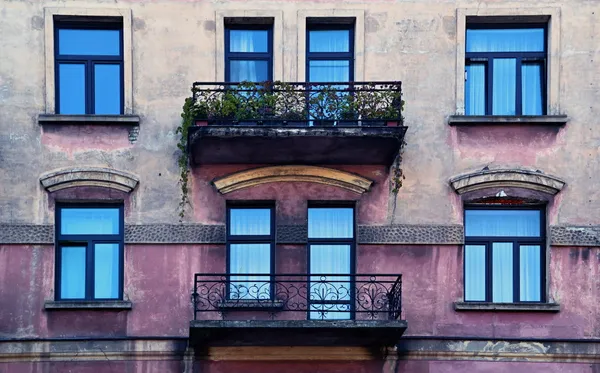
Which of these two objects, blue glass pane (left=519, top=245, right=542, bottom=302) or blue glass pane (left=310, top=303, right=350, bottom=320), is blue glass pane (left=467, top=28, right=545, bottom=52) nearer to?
blue glass pane (left=519, top=245, right=542, bottom=302)

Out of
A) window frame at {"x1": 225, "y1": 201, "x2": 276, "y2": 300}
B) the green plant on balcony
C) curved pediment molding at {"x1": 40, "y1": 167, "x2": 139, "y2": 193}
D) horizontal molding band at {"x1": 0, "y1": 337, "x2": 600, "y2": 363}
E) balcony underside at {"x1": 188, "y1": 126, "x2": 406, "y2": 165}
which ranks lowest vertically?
horizontal molding band at {"x1": 0, "y1": 337, "x2": 600, "y2": 363}

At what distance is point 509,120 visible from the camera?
18.9 m

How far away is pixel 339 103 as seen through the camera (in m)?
18.4

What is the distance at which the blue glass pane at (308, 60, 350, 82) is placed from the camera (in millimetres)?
19438

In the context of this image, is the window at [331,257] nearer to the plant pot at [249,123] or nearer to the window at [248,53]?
the plant pot at [249,123]

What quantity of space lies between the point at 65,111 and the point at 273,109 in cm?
358

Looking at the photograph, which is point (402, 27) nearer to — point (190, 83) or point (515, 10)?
point (515, 10)

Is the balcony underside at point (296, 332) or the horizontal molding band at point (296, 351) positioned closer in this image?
the balcony underside at point (296, 332)

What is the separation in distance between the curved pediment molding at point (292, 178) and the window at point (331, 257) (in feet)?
1.53

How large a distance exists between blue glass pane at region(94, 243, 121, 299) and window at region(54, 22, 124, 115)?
2.27 metres

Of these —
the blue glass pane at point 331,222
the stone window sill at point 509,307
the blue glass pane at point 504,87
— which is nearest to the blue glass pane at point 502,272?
the stone window sill at point 509,307

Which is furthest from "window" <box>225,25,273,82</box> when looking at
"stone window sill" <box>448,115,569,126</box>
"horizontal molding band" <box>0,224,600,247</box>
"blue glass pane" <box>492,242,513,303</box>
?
"blue glass pane" <box>492,242,513,303</box>

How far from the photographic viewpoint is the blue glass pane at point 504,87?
19328mm

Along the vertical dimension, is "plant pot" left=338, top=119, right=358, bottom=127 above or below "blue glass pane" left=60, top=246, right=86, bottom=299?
above
